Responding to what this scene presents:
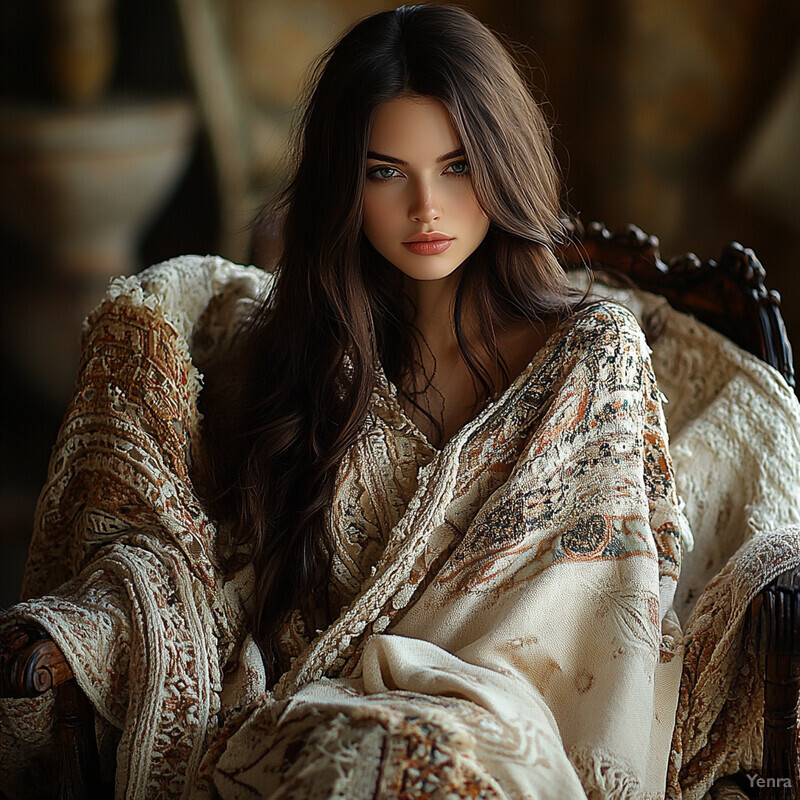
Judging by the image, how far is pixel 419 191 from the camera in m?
1.26

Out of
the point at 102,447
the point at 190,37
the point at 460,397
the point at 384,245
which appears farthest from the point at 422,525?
the point at 190,37

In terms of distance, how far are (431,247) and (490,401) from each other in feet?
0.79

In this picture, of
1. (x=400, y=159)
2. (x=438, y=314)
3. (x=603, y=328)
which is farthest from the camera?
(x=438, y=314)

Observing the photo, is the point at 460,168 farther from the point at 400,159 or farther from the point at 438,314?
the point at 438,314

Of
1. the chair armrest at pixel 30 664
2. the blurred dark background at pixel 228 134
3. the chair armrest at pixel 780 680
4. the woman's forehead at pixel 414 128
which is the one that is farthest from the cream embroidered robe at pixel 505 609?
the blurred dark background at pixel 228 134

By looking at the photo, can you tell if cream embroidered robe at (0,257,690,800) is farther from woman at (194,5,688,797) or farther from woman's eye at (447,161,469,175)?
woman's eye at (447,161,469,175)

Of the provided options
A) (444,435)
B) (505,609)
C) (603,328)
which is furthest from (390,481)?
(603,328)

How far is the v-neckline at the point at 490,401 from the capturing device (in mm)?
1332

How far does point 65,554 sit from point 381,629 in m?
0.53

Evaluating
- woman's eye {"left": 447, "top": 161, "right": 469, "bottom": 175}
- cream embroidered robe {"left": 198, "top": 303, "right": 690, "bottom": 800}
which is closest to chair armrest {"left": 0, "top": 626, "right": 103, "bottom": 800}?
cream embroidered robe {"left": 198, "top": 303, "right": 690, "bottom": 800}

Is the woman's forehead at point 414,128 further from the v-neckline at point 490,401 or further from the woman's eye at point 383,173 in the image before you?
the v-neckline at point 490,401

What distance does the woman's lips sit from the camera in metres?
1.29

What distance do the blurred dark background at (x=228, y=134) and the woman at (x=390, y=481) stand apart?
4.23ft

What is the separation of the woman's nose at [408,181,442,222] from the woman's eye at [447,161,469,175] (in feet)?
0.17
